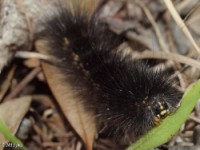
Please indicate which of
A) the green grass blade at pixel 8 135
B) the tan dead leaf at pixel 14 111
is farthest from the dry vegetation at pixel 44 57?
the green grass blade at pixel 8 135

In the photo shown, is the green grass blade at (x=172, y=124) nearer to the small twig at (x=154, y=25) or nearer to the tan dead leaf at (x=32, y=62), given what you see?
the small twig at (x=154, y=25)

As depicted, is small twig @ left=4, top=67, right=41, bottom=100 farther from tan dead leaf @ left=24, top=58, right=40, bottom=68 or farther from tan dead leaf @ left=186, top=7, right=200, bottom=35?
tan dead leaf @ left=186, top=7, right=200, bottom=35

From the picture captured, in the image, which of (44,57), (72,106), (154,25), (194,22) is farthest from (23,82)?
(194,22)

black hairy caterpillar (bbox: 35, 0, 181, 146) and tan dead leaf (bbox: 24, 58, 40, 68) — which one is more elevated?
tan dead leaf (bbox: 24, 58, 40, 68)

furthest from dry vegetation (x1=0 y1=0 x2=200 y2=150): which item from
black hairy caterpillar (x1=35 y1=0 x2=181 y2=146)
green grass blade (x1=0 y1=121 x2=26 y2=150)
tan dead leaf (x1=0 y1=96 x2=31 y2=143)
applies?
green grass blade (x1=0 y1=121 x2=26 y2=150)

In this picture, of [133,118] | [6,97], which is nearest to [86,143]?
[133,118]

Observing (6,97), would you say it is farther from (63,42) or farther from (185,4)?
(185,4)

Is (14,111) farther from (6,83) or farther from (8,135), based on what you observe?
(8,135)

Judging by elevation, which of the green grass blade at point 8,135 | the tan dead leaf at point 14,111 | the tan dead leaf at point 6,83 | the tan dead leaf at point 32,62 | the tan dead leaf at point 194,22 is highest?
the tan dead leaf at point 32,62
